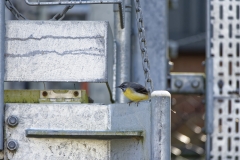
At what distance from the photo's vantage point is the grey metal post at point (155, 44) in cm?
1022

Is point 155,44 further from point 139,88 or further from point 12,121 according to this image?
point 12,121

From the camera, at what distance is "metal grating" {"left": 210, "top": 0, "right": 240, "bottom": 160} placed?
10883mm

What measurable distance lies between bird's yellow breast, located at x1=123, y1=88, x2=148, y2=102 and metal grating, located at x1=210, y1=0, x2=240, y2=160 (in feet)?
4.82

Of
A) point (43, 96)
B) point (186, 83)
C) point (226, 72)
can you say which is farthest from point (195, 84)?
point (43, 96)

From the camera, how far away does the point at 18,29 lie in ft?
25.2

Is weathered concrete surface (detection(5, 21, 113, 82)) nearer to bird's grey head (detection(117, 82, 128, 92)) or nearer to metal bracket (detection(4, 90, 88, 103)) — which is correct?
metal bracket (detection(4, 90, 88, 103))

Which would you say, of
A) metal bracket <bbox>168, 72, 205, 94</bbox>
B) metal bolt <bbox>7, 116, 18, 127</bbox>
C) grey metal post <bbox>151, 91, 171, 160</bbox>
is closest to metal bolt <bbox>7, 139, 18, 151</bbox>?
metal bolt <bbox>7, 116, 18, 127</bbox>

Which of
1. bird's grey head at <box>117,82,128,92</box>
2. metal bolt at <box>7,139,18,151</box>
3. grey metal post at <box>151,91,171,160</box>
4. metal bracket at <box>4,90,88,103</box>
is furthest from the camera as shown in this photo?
bird's grey head at <box>117,82,128,92</box>

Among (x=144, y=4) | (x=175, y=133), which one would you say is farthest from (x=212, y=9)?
(x=175, y=133)

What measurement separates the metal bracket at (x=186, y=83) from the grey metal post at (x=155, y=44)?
1.67 feet

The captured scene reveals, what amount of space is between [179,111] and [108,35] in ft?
52.9

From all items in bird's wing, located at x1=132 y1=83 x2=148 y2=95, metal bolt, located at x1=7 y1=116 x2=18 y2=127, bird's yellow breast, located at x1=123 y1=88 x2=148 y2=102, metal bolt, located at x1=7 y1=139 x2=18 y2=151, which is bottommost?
metal bolt, located at x1=7 y1=139 x2=18 y2=151

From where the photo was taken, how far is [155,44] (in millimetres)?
10375

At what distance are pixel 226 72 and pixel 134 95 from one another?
73.5 inches
